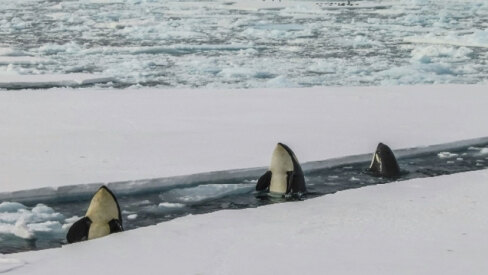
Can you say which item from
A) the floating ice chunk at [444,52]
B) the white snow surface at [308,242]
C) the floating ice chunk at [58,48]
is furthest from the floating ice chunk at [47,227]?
the floating ice chunk at [58,48]

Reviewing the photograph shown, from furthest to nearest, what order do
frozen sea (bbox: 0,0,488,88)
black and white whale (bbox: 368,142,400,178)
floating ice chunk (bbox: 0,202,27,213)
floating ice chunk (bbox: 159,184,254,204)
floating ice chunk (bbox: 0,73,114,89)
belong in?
frozen sea (bbox: 0,0,488,88) < floating ice chunk (bbox: 0,73,114,89) < black and white whale (bbox: 368,142,400,178) < floating ice chunk (bbox: 159,184,254,204) < floating ice chunk (bbox: 0,202,27,213)

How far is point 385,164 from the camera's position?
20.2ft

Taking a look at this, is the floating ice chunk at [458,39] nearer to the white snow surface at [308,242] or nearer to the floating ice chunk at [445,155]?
the floating ice chunk at [445,155]

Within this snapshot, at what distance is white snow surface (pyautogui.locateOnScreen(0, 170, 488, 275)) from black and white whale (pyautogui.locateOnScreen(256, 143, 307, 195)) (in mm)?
390

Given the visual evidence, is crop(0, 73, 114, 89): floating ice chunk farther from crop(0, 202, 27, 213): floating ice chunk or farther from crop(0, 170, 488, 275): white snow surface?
crop(0, 170, 488, 275): white snow surface

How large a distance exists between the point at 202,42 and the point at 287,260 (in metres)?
16.8

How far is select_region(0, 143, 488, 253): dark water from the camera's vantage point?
488 centimetres

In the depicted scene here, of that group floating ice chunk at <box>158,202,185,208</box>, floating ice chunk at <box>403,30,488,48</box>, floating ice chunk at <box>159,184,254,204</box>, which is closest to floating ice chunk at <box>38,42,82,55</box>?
floating ice chunk at <box>403,30,488,48</box>

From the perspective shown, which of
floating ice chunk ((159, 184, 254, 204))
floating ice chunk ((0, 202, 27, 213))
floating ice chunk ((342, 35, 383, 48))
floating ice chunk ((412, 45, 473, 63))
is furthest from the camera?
floating ice chunk ((342, 35, 383, 48))

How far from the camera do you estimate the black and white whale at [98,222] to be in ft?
14.6

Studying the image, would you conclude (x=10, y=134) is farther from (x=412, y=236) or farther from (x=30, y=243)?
(x=412, y=236)

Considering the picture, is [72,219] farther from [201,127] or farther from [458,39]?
[458,39]

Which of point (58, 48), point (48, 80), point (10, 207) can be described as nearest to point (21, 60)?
point (58, 48)

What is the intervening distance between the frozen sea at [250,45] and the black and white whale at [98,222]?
794 cm
